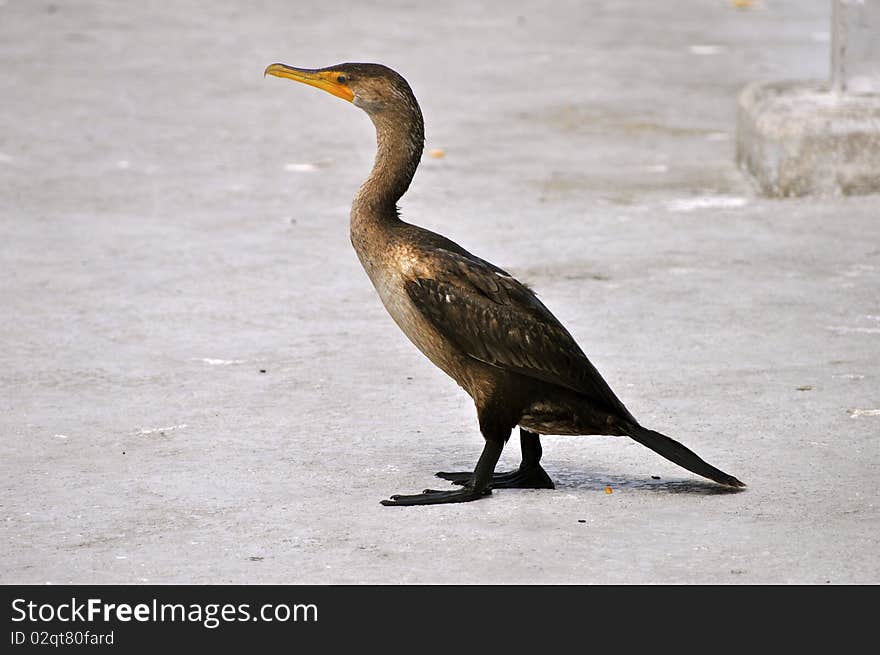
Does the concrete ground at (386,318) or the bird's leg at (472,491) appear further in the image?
the bird's leg at (472,491)

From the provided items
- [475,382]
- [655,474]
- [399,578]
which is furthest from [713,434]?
[399,578]

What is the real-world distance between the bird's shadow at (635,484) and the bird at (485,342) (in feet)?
0.25

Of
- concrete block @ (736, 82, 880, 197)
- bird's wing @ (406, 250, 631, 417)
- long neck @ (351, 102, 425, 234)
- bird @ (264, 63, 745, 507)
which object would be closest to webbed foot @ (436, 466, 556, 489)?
bird @ (264, 63, 745, 507)

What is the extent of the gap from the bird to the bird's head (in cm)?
3

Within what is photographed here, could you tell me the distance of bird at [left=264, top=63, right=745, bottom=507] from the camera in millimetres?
4648

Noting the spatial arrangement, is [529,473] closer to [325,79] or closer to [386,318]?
[325,79]

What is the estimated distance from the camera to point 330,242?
8.31 meters

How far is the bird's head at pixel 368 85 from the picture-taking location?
4871mm

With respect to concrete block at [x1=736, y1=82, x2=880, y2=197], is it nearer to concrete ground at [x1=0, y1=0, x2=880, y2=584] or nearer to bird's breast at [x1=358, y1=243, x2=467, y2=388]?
concrete ground at [x1=0, y1=0, x2=880, y2=584]

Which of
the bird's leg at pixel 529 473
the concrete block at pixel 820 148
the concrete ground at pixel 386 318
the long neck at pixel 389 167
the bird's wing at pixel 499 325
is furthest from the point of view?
the concrete block at pixel 820 148

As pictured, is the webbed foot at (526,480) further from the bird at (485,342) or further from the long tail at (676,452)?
the long tail at (676,452)

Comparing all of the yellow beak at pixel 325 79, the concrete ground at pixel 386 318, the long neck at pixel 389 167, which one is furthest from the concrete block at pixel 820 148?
the yellow beak at pixel 325 79

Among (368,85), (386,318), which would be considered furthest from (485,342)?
(386,318)

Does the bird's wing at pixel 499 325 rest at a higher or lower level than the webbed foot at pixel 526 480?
higher
